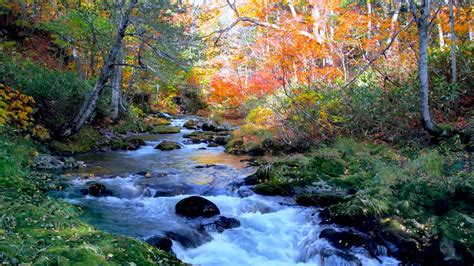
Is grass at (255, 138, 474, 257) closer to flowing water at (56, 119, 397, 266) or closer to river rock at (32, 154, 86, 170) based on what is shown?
flowing water at (56, 119, 397, 266)

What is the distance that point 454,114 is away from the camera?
11.5 metres

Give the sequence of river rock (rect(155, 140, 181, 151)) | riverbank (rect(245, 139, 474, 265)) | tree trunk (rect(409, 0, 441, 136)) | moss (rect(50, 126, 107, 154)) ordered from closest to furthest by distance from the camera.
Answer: riverbank (rect(245, 139, 474, 265)), tree trunk (rect(409, 0, 441, 136)), moss (rect(50, 126, 107, 154)), river rock (rect(155, 140, 181, 151))

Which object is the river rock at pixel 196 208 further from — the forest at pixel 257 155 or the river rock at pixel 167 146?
the river rock at pixel 167 146

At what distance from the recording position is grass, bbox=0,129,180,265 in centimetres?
359

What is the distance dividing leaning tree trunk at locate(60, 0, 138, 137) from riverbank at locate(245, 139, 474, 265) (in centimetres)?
610

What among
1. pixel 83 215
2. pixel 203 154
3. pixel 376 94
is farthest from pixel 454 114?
pixel 83 215

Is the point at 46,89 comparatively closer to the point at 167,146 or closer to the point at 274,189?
the point at 167,146

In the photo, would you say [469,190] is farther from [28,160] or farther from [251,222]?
[28,160]

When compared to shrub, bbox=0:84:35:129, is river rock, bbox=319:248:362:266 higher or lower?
lower

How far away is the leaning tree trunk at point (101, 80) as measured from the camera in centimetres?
1155

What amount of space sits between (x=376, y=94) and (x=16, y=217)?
1084cm

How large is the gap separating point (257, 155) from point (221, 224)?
7895 mm

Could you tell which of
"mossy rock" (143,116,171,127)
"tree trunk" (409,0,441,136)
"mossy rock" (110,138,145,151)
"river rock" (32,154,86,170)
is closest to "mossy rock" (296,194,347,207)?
"tree trunk" (409,0,441,136)

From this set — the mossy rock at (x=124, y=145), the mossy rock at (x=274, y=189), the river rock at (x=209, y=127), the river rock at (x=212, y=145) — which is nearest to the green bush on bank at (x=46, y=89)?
the mossy rock at (x=124, y=145)
